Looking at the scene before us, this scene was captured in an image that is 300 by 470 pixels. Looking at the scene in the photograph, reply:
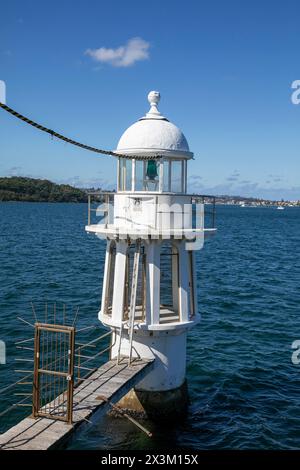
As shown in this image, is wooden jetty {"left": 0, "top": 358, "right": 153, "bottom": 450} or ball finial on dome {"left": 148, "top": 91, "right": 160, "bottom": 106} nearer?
wooden jetty {"left": 0, "top": 358, "right": 153, "bottom": 450}

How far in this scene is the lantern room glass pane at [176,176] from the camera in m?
16.7

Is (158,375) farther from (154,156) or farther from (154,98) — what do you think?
(154,98)

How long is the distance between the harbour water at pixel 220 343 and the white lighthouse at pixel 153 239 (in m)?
1.42

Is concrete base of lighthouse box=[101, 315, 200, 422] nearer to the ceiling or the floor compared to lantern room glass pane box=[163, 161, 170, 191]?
nearer to the floor

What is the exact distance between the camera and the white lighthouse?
1614 centimetres

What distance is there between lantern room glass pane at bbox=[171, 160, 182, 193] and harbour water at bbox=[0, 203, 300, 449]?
7.77 meters

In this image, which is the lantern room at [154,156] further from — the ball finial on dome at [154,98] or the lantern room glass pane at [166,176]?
the ball finial on dome at [154,98]

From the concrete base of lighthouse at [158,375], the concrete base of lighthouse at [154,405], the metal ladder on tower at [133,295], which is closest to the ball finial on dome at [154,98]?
the metal ladder on tower at [133,295]

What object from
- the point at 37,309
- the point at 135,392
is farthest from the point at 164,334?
the point at 37,309

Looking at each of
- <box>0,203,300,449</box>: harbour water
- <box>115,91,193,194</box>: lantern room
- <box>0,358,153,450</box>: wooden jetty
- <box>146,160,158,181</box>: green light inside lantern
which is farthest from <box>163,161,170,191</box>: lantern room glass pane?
<box>0,203,300,449</box>: harbour water

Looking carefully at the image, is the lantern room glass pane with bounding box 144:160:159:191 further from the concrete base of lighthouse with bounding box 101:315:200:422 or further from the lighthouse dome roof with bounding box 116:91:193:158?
the concrete base of lighthouse with bounding box 101:315:200:422

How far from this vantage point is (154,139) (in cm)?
1619

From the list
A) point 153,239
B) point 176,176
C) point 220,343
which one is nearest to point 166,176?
point 176,176

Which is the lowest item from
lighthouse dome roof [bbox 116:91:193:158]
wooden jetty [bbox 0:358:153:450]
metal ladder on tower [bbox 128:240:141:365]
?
wooden jetty [bbox 0:358:153:450]
